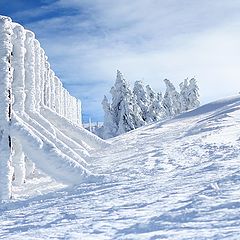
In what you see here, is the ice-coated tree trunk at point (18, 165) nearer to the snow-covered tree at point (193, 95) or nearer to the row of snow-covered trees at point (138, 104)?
the row of snow-covered trees at point (138, 104)

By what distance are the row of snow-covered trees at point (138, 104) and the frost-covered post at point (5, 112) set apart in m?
34.9

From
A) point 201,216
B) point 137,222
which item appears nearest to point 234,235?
point 201,216

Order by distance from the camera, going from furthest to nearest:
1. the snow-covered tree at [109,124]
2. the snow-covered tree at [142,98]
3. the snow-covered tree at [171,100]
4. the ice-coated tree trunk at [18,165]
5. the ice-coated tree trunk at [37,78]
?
1. the snow-covered tree at [171,100]
2. the snow-covered tree at [142,98]
3. the snow-covered tree at [109,124]
4. the ice-coated tree trunk at [37,78]
5. the ice-coated tree trunk at [18,165]

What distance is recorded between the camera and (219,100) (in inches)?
953

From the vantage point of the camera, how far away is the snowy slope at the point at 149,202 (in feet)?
18.0

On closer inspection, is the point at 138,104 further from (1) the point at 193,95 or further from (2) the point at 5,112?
(2) the point at 5,112

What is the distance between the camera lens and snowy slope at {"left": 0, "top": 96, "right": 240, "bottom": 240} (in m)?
5.48

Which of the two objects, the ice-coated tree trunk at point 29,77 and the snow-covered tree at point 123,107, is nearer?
the ice-coated tree trunk at point 29,77

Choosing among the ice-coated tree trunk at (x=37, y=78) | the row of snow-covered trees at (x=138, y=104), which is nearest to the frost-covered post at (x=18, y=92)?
the ice-coated tree trunk at (x=37, y=78)

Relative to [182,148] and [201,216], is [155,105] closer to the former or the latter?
[182,148]

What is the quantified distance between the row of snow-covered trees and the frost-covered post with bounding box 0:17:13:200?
34.9 metres

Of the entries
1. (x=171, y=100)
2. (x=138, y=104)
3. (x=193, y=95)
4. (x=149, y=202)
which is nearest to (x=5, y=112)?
(x=149, y=202)

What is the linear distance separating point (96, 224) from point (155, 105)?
45569mm

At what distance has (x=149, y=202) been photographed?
6.84 meters
